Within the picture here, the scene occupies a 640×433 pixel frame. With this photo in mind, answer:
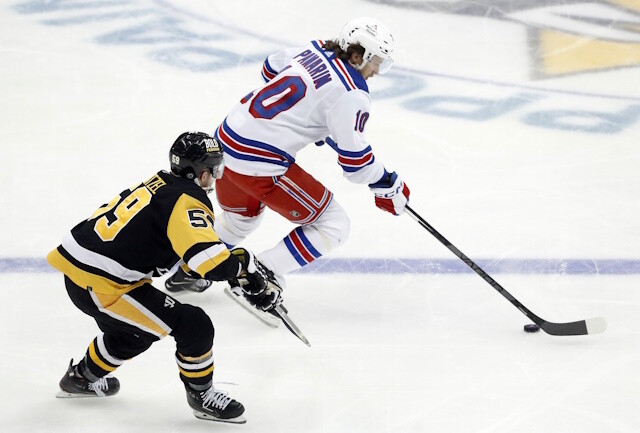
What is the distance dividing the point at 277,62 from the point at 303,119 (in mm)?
435

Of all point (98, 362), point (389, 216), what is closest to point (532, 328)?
point (389, 216)

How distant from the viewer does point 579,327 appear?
3.65 metres

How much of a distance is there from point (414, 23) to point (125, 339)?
4218 millimetres

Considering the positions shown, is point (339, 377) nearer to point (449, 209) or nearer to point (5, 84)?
point (449, 209)

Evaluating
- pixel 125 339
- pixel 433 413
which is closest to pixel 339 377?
pixel 433 413

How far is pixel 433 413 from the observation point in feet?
10.5

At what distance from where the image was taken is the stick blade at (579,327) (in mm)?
3637

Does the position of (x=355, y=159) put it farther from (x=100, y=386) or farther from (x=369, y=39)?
(x=100, y=386)

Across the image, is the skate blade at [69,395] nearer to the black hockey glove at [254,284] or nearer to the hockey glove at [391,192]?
the black hockey glove at [254,284]

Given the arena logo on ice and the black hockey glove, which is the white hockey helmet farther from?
the arena logo on ice

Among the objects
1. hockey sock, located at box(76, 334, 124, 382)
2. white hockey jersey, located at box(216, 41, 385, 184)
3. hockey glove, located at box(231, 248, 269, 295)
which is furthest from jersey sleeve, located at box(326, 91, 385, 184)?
hockey sock, located at box(76, 334, 124, 382)

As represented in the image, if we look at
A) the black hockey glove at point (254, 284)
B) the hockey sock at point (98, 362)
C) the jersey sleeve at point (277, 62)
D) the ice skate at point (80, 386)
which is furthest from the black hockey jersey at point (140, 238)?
the jersey sleeve at point (277, 62)

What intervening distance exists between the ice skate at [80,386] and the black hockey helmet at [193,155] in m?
0.75

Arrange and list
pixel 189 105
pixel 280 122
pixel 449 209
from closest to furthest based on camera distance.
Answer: pixel 280 122
pixel 449 209
pixel 189 105
